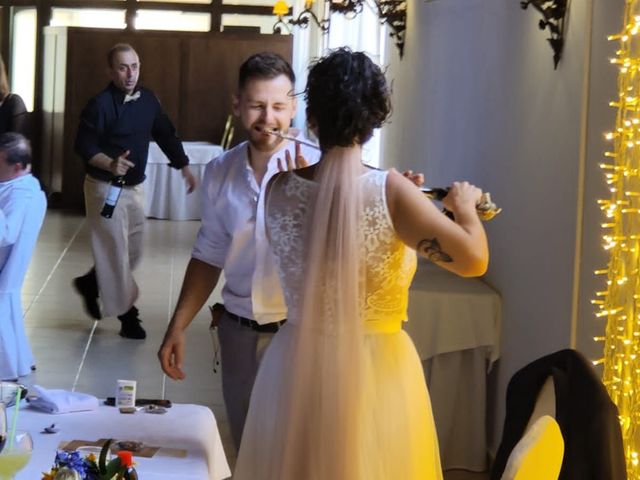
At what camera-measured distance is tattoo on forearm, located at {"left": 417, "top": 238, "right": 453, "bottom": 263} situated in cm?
249

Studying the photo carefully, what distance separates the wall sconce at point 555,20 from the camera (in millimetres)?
4340

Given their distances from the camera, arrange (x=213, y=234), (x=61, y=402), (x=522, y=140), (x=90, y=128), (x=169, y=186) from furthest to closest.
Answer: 1. (x=169, y=186)
2. (x=90, y=128)
3. (x=522, y=140)
4. (x=213, y=234)
5. (x=61, y=402)

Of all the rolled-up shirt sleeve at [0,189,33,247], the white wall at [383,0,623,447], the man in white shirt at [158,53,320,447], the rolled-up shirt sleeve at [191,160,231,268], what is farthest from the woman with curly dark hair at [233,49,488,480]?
the rolled-up shirt sleeve at [0,189,33,247]

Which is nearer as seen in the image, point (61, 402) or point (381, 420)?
point (381, 420)

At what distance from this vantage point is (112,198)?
7141mm

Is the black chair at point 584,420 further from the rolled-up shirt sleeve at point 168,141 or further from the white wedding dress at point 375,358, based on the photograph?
the rolled-up shirt sleeve at point 168,141

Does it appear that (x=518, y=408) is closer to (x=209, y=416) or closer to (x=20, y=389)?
(x=209, y=416)

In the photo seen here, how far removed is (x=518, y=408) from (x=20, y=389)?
1.23 meters

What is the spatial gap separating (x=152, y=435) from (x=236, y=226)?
0.69 meters

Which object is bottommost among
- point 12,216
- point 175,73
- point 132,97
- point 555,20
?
point 12,216

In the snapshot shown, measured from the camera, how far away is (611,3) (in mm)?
3660

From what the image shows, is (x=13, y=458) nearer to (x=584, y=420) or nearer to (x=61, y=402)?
(x=61, y=402)

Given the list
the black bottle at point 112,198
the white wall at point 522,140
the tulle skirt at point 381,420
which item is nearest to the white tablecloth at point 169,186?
the black bottle at point 112,198

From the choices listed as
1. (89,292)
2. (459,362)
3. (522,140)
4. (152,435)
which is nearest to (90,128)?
(89,292)
